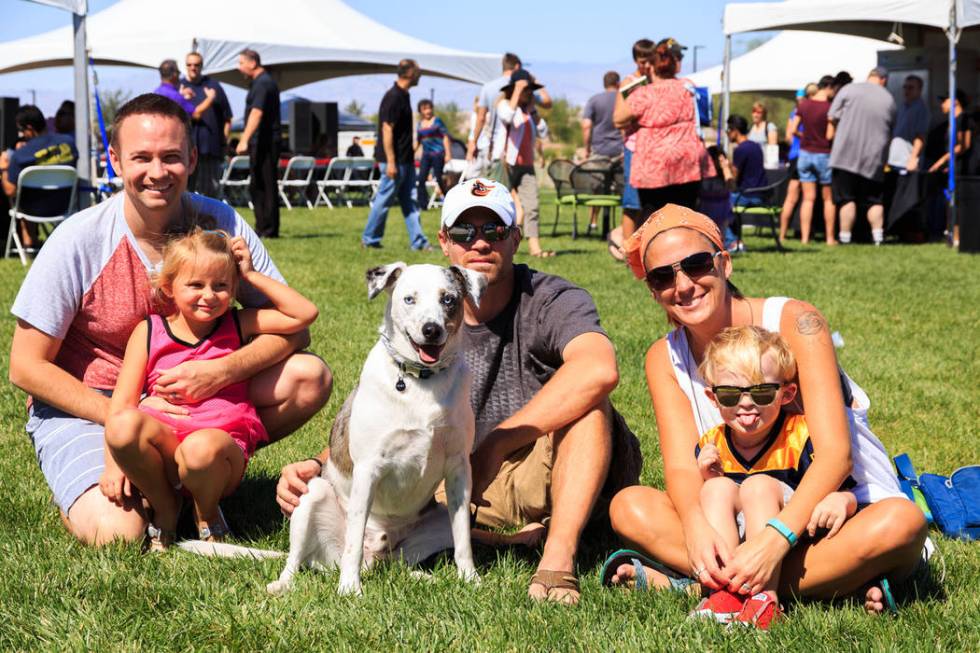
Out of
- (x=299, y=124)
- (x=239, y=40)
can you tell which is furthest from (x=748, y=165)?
(x=299, y=124)

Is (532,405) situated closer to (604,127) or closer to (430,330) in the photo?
(430,330)

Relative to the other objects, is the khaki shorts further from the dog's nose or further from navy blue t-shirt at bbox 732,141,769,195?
navy blue t-shirt at bbox 732,141,769,195

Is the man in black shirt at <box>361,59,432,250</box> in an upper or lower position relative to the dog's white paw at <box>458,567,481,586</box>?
upper

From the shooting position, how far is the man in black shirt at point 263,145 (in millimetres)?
14641

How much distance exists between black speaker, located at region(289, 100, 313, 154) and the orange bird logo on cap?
28252 millimetres

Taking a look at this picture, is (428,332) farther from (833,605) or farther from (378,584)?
(833,605)

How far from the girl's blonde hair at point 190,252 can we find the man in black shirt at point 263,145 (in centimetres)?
1083

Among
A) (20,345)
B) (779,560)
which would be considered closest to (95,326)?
(20,345)

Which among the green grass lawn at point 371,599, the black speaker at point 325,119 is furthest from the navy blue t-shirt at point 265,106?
the black speaker at point 325,119

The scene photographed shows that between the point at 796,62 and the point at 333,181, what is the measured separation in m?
11.5

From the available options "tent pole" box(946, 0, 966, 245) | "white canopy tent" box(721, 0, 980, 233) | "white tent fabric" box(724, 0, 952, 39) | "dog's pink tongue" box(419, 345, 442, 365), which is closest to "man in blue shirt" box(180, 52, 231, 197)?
"white canopy tent" box(721, 0, 980, 233)

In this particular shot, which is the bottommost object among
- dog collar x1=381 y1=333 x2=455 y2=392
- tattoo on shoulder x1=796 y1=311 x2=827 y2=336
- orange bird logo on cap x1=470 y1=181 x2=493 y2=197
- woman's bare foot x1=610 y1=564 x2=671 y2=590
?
woman's bare foot x1=610 y1=564 x2=671 y2=590

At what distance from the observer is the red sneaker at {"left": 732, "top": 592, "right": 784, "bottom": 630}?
3.15 meters

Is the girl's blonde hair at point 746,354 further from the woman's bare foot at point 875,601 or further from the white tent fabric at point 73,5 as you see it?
the white tent fabric at point 73,5
